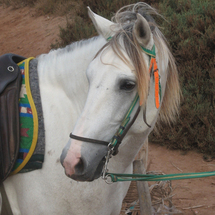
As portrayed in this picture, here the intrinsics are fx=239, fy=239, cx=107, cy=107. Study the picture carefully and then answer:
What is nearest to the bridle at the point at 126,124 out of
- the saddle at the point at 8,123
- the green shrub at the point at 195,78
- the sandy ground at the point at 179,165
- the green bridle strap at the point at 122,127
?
the green bridle strap at the point at 122,127

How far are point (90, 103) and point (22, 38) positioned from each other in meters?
8.20

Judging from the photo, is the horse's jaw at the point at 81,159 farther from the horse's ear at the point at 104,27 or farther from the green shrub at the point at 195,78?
the green shrub at the point at 195,78

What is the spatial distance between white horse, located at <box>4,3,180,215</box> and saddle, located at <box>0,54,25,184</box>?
17cm

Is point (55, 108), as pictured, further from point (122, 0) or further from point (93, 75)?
point (122, 0)

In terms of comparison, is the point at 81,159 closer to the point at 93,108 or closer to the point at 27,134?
the point at 93,108

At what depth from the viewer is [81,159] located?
1.25m

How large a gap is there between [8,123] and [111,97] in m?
0.69

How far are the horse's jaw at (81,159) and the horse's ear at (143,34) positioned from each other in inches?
26.2

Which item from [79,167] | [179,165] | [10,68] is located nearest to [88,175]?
[79,167]

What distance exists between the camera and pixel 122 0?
659 centimetres

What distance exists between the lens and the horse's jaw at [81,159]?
1243 millimetres

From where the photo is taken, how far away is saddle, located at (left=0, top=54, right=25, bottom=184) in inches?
58.3

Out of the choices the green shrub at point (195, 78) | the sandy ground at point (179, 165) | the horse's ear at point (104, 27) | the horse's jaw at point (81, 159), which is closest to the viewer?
the horse's jaw at point (81, 159)

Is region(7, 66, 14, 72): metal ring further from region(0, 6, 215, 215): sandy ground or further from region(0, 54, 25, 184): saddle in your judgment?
region(0, 6, 215, 215): sandy ground
